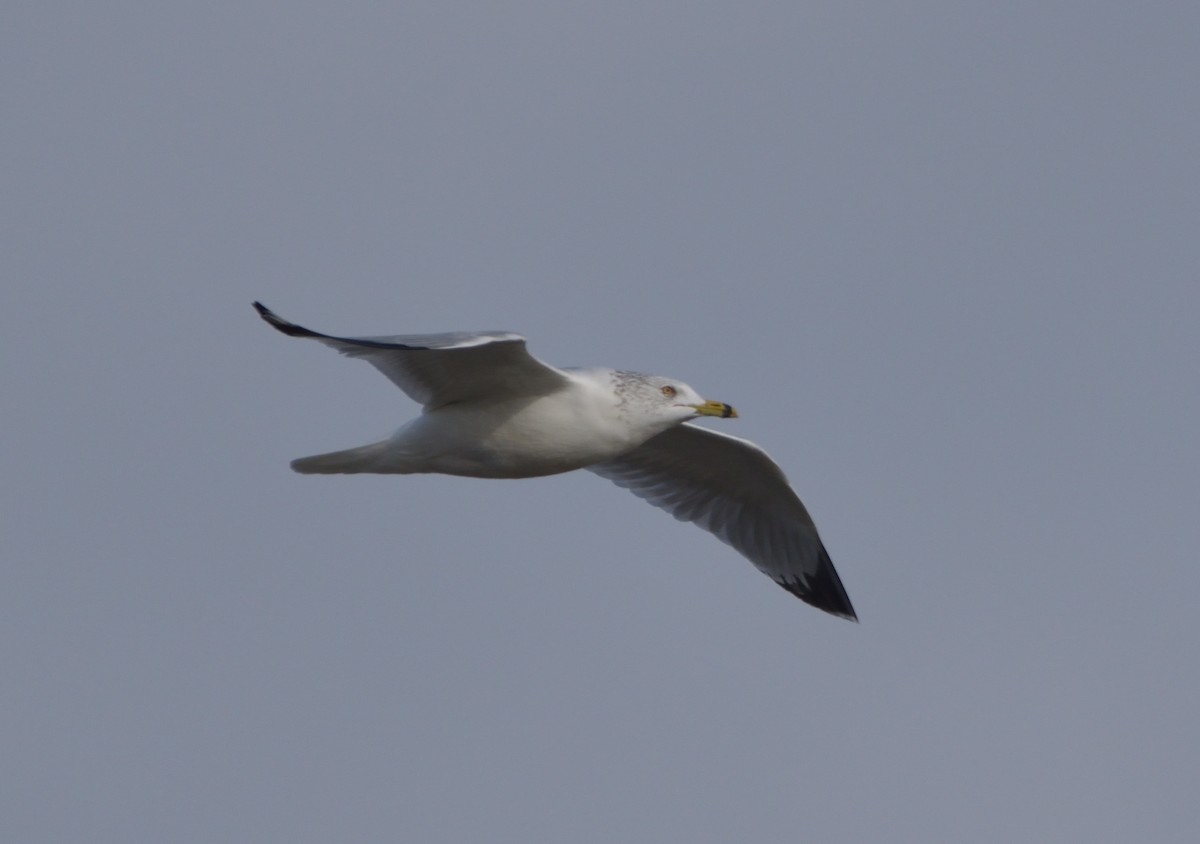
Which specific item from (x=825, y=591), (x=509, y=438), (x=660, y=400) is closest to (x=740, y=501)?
(x=825, y=591)

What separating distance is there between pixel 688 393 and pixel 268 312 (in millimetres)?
2888

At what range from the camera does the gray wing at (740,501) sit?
1487 cm

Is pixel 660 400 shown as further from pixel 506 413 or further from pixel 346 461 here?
pixel 346 461

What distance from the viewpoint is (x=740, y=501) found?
15367 mm

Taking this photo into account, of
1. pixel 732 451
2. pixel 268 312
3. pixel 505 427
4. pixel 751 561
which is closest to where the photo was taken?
pixel 268 312

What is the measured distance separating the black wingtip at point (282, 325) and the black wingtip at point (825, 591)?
5855mm

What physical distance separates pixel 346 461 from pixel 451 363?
3.04ft

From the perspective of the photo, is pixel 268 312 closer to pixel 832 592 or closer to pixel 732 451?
pixel 732 451

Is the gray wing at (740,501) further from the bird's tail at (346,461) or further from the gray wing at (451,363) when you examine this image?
the bird's tail at (346,461)

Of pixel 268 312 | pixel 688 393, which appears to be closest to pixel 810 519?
pixel 688 393

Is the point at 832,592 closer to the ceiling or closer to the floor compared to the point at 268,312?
closer to the floor

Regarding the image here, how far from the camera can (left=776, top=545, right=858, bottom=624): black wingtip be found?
15.8m

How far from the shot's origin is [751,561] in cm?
1567

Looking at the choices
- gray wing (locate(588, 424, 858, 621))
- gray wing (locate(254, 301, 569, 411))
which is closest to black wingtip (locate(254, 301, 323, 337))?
gray wing (locate(254, 301, 569, 411))
